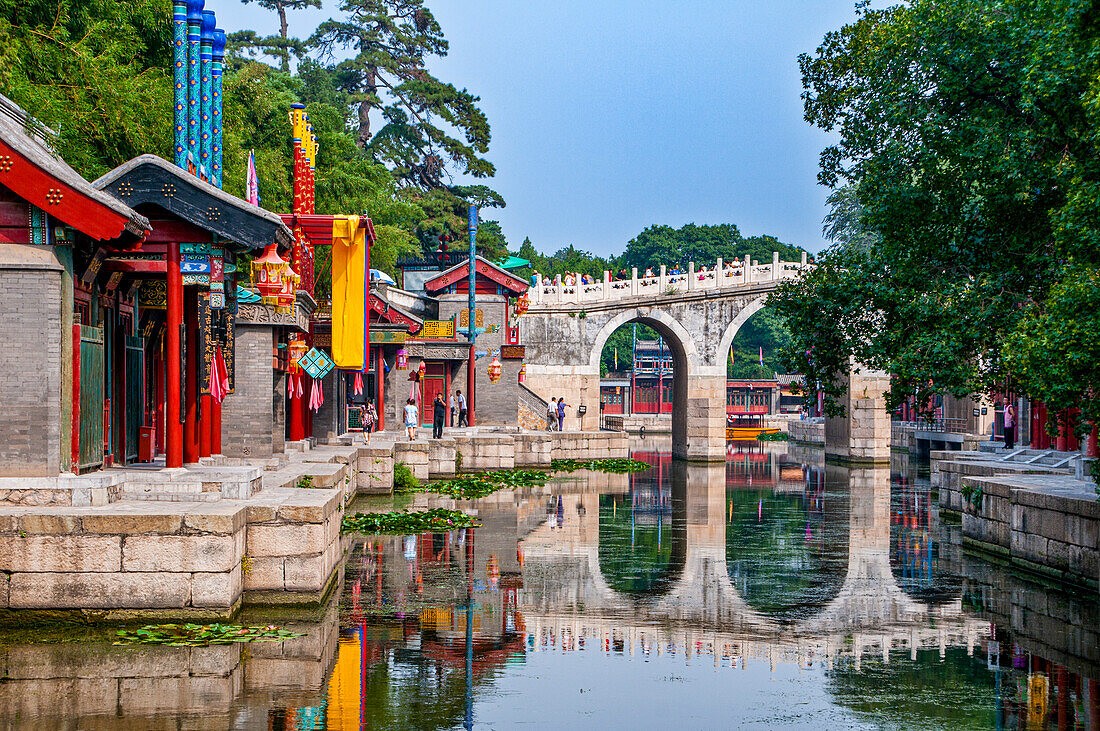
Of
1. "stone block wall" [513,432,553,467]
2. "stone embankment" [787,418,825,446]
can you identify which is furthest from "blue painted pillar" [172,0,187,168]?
"stone embankment" [787,418,825,446]

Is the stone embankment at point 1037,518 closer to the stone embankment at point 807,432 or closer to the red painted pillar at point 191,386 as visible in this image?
the red painted pillar at point 191,386

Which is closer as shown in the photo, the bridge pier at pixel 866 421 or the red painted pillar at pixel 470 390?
the red painted pillar at pixel 470 390

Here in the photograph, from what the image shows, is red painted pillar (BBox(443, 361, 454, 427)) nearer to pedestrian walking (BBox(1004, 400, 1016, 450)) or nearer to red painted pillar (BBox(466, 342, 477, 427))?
red painted pillar (BBox(466, 342, 477, 427))

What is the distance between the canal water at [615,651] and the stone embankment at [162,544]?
30 cm

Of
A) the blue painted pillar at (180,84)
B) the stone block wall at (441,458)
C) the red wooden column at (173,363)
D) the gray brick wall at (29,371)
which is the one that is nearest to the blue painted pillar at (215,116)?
the blue painted pillar at (180,84)

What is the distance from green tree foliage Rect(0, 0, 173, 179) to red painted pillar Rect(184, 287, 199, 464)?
166 inches

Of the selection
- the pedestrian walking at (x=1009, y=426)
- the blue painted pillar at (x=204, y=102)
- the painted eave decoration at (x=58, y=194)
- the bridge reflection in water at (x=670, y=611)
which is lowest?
the bridge reflection in water at (x=670, y=611)

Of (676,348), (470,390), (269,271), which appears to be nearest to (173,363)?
(269,271)

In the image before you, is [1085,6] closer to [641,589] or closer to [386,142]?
[641,589]

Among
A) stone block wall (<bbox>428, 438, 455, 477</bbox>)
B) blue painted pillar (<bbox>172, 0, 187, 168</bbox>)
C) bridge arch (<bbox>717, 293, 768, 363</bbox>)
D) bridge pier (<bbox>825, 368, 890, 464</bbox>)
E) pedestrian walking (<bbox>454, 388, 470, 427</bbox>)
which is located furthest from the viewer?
bridge arch (<bbox>717, 293, 768, 363</bbox>)

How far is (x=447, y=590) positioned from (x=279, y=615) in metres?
2.43

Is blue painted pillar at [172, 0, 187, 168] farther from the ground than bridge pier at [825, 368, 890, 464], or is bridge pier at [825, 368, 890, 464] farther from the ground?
blue painted pillar at [172, 0, 187, 168]

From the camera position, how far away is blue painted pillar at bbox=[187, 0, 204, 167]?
559 inches

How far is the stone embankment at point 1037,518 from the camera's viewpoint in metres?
12.6
